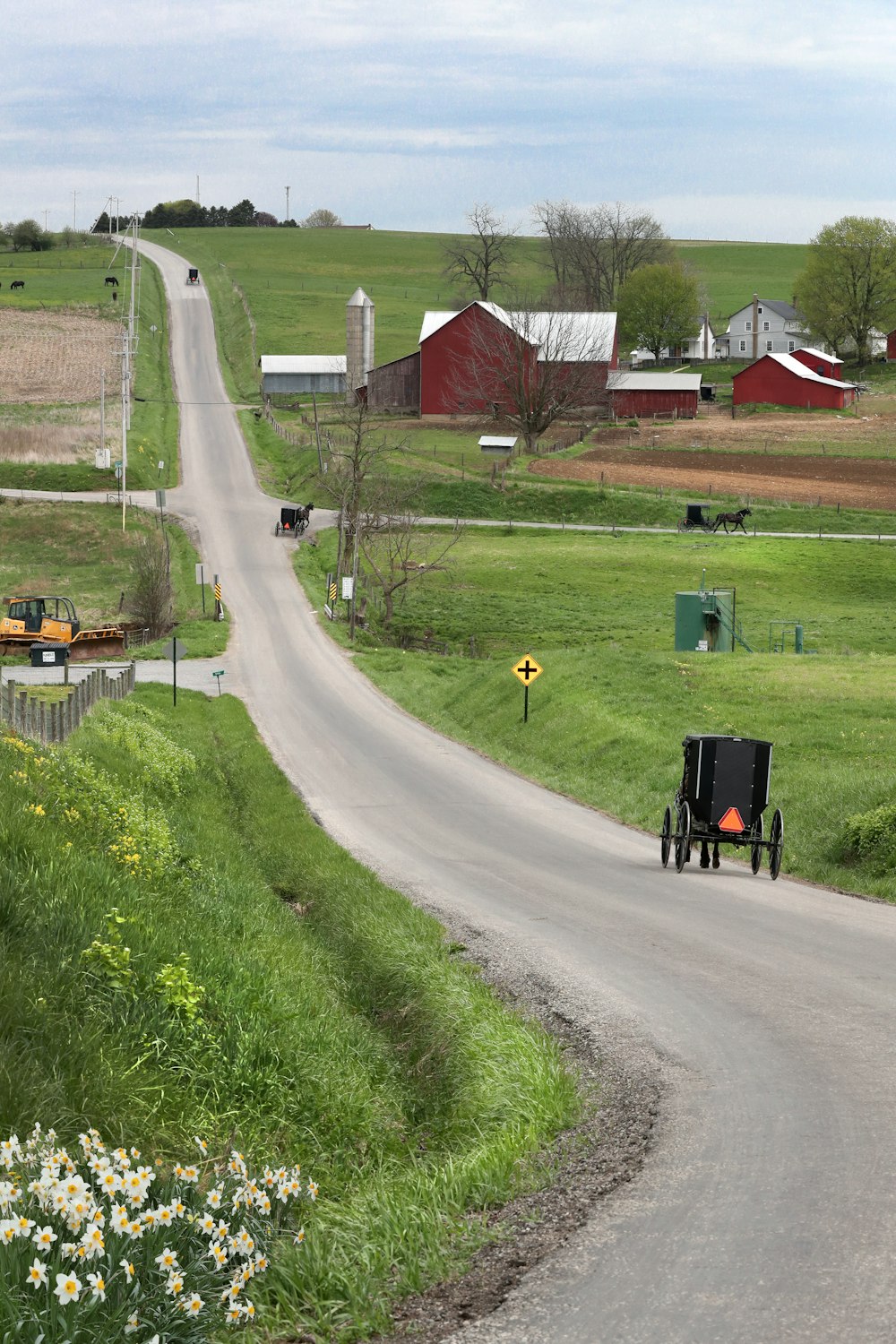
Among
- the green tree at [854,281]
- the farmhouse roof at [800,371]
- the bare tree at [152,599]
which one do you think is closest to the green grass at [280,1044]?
the bare tree at [152,599]

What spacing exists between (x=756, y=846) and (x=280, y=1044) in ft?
33.1

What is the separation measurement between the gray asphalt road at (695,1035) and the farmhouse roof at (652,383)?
83537mm

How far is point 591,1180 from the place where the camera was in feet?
24.6

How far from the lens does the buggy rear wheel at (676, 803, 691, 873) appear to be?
1802cm

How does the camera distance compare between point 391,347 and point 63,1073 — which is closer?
point 63,1073

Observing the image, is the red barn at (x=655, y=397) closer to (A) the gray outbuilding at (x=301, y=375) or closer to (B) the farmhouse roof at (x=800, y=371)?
(B) the farmhouse roof at (x=800, y=371)

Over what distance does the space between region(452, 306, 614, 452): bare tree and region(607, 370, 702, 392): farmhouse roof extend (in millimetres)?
2599

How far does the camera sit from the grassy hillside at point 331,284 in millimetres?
124700

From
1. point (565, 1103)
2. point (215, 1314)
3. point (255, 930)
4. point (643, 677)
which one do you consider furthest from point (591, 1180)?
point (643, 677)

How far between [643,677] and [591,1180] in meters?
27.3

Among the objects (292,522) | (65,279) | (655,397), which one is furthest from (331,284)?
(292,522)

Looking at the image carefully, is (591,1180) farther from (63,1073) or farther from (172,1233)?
(63,1073)

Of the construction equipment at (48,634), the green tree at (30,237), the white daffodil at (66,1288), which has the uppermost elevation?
the green tree at (30,237)

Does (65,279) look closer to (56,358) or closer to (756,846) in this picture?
(56,358)
